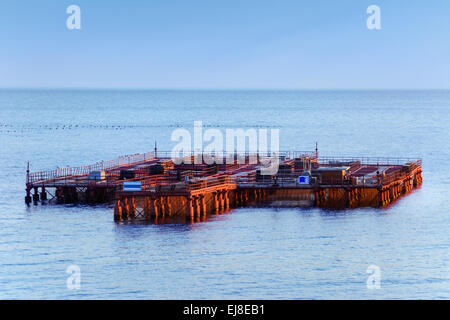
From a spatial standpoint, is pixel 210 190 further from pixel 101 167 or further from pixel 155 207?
pixel 101 167

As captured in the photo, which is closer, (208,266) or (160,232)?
(208,266)

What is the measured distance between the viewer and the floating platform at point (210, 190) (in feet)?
274

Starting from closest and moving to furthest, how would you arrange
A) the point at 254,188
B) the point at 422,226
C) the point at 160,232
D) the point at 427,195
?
the point at 160,232
the point at 422,226
the point at 254,188
the point at 427,195

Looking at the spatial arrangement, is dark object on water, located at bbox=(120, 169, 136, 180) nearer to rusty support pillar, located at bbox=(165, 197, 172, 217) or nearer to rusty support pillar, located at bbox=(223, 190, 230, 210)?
rusty support pillar, located at bbox=(223, 190, 230, 210)

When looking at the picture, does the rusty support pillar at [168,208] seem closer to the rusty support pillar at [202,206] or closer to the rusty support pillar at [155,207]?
the rusty support pillar at [155,207]

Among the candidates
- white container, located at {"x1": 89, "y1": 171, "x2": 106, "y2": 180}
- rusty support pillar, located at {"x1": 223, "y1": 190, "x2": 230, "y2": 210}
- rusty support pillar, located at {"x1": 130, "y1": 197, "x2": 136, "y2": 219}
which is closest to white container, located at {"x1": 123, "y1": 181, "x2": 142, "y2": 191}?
rusty support pillar, located at {"x1": 130, "y1": 197, "x2": 136, "y2": 219}

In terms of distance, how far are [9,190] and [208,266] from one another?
4517cm

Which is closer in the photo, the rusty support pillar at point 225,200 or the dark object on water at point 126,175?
the rusty support pillar at point 225,200

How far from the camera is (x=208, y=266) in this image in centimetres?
6744

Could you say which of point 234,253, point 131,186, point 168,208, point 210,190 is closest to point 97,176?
point 168,208

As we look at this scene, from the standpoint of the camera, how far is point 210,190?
86.2 meters

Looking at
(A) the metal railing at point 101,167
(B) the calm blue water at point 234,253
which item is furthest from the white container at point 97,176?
(B) the calm blue water at point 234,253
